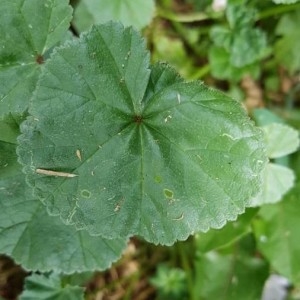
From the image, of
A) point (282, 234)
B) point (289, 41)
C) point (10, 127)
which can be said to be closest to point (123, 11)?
point (10, 127)

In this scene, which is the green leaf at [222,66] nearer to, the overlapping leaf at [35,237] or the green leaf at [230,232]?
the green leaf at [230,232]

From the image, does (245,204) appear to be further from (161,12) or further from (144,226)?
(161,12)

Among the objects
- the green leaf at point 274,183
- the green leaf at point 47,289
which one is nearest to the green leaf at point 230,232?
the green leaf at point 274,183

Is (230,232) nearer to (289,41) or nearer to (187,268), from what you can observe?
(187,268)

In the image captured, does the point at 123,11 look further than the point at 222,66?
No

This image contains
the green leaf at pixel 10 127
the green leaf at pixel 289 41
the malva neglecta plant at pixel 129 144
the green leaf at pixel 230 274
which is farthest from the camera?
the green leaf at pixel 289 41

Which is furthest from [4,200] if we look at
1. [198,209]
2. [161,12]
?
[161,12]
